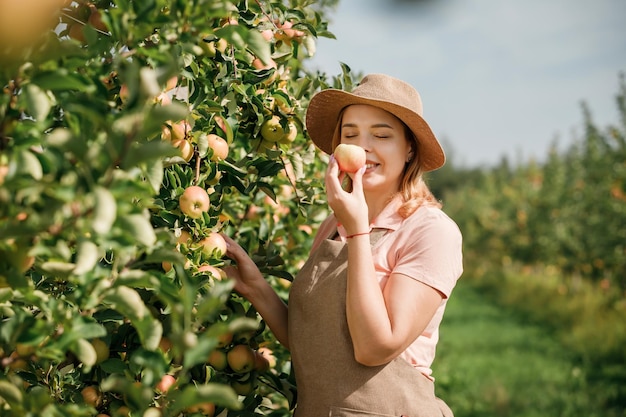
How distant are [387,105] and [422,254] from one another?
0.42 meters

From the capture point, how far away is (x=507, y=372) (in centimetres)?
654

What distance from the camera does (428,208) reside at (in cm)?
164

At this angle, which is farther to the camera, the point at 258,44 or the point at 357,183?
the point at 357,183

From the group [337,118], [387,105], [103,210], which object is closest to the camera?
[103,210]

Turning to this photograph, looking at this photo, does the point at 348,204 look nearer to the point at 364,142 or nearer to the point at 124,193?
the point at 364,142

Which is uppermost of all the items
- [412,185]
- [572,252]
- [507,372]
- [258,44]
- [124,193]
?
[258,44]

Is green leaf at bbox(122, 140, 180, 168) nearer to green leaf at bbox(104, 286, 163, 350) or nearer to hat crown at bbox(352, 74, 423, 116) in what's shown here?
green leaf at bbox(104, 286, 163, 350)

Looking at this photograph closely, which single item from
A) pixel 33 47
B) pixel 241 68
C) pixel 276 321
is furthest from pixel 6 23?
pixel 276 321

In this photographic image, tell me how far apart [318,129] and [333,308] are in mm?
663

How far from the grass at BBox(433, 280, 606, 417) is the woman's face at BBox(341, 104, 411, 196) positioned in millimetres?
3696

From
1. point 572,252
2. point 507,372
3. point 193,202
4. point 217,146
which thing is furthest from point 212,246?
point 572,252

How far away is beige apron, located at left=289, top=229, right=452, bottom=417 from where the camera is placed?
1457 millimetres

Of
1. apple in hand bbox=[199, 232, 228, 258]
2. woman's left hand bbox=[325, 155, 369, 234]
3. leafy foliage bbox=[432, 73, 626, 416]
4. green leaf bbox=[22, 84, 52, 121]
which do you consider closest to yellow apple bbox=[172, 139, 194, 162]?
apple in hand bbox=[199, 232, 228, 258]

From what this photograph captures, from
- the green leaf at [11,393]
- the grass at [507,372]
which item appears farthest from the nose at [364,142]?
the grass at [507,372]
